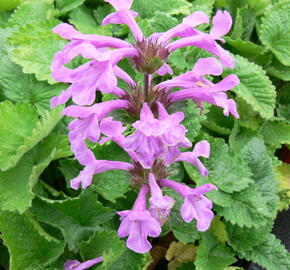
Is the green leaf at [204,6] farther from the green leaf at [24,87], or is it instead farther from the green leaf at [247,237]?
the green leaf at [247,237]

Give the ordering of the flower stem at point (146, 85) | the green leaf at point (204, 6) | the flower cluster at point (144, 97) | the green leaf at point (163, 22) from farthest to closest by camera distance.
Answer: the green leaf at point (204, 6)
the green leaf at point (163, 22)
the flower stem at point (146, 85)
the flower cluster at point (144, 97)

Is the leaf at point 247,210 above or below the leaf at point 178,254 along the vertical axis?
above

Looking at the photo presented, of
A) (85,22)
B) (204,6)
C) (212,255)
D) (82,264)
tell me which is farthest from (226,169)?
(85,22)

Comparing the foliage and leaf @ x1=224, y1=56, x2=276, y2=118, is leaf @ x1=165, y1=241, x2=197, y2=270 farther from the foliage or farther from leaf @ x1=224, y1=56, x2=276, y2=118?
leaf @ x1=224, y1=56, x2=276, y2=118

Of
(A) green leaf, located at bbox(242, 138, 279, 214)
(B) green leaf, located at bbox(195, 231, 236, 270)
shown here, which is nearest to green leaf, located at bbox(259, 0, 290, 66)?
(A) green leaf, located at bbox(242, 138, 279, 214)

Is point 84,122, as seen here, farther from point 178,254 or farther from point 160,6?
point 160,6

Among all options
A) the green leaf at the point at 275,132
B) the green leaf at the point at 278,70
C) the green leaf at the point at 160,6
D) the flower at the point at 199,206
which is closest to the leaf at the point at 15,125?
the flower at the point at 199,206

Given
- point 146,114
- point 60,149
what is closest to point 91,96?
point 146,114
